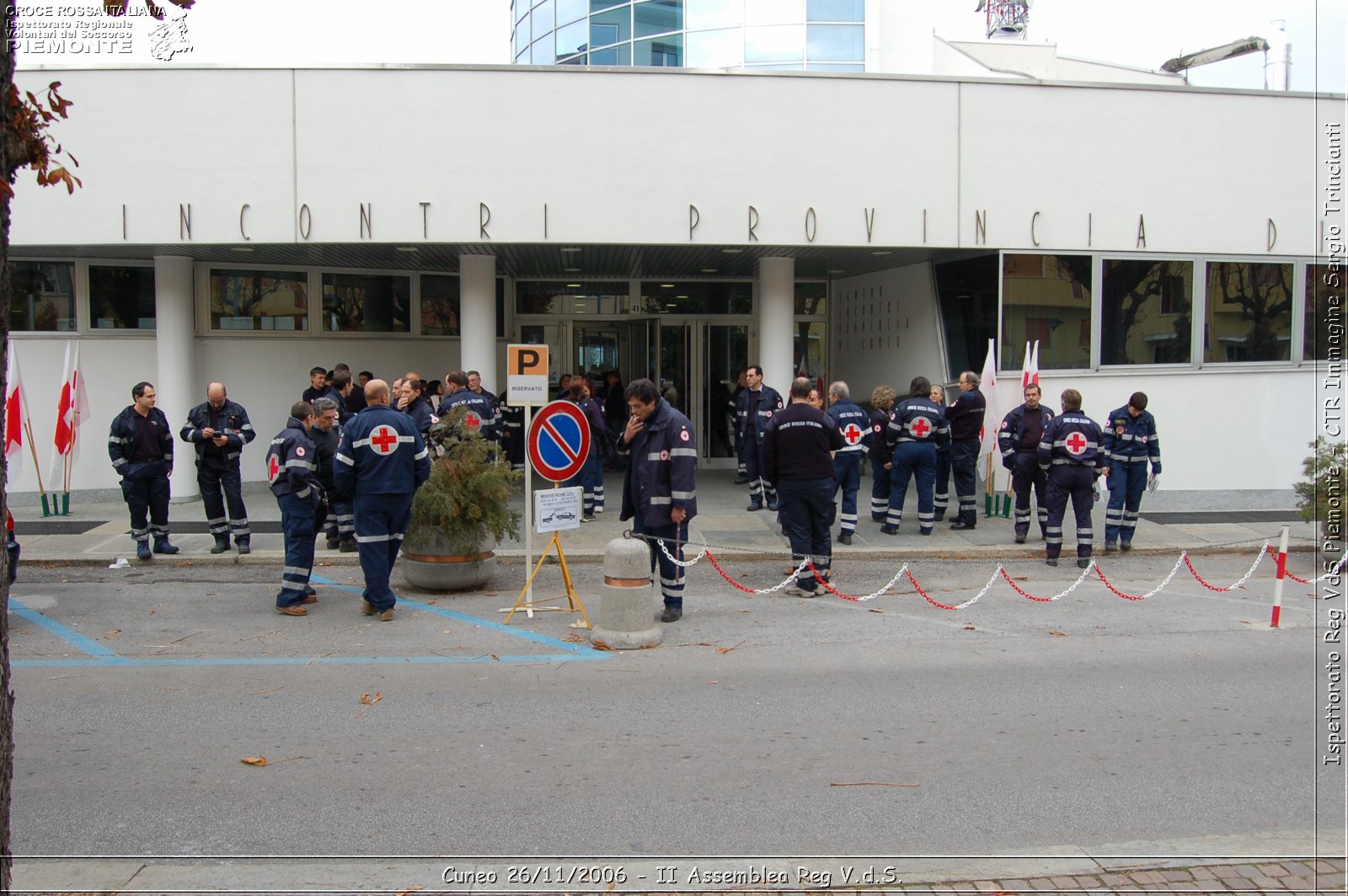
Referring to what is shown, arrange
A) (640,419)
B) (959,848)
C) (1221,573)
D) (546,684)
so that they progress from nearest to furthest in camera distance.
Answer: (959,848)
(546,684)
(640,419)
(1221,573)

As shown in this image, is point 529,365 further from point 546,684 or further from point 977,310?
point 977,310

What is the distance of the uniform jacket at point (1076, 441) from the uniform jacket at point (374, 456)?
22.3 feet

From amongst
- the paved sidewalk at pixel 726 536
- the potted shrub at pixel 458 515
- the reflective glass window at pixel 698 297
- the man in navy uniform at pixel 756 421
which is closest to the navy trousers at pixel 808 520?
the paved sidewalk at pixel 726 536

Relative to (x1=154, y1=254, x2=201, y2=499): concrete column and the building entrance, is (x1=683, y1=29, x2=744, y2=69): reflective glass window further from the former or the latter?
(x1=154, y1=254, x2=201, y2=499): concrete column

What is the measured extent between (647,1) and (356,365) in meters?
11.0

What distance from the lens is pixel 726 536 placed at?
12844 mm

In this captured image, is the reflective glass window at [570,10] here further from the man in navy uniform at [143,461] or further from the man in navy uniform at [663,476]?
the man in navy uniform at [663,476]

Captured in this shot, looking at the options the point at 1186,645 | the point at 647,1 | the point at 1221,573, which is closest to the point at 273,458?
the point at 1186,645

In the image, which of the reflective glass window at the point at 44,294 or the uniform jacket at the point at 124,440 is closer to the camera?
the uniform jacket at the point at 124,440

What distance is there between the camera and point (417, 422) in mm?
11656

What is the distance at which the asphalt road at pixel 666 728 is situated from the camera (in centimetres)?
490

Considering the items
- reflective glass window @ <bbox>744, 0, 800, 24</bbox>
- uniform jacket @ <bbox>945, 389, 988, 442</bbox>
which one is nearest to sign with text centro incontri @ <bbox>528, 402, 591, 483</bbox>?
uniform jacket @ <bbox>945, 389, 988, 442</bbox>

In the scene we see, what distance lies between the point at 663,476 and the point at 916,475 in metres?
5.04

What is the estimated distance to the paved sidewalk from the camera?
38.8 feet
